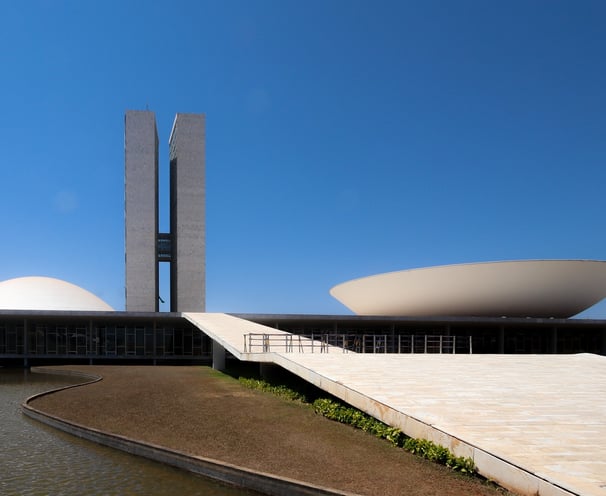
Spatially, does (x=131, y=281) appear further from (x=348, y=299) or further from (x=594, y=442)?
(x=594, y=442)

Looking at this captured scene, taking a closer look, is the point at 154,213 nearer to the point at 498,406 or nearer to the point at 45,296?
the point at 45,296

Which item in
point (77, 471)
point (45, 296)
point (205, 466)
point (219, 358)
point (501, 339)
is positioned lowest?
point (501, 339)

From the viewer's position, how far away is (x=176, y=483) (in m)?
7.72

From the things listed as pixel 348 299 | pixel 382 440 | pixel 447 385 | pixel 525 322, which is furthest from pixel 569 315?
pixel 382 440

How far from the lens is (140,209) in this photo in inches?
1512

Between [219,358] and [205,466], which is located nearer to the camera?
[205,466]

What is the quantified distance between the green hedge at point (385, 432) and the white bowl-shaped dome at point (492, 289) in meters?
14.6

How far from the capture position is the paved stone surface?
6.40 metres

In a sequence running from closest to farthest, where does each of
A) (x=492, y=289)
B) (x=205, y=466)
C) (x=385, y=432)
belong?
(x=205, y=466) → (x=385, y=432) → (x=492, y=289)

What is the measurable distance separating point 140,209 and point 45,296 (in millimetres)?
11157

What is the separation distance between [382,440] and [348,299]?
23948mm

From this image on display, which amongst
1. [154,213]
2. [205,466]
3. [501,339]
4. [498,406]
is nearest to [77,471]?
[205,466]

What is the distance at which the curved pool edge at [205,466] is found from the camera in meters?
6.86

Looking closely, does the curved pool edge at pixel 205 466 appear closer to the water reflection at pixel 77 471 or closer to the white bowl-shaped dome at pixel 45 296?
the water reflection at pixel 77 471
